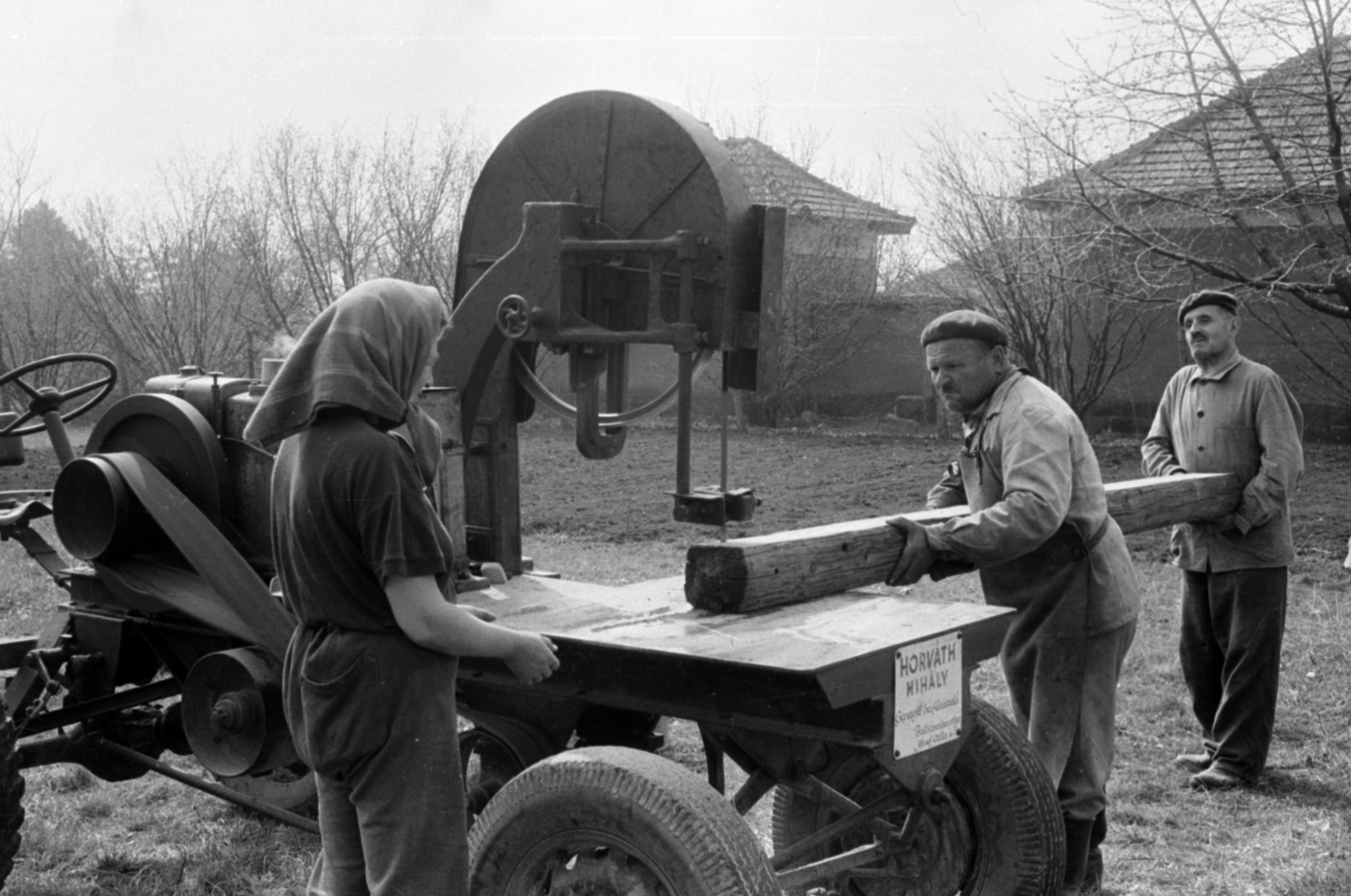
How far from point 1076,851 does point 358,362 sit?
278cm

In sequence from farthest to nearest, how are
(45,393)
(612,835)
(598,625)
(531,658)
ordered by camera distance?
(45,393) → (598,625) → (612,835) → (531,658)

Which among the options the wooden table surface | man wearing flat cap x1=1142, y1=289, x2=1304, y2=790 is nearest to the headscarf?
the wooden table surface

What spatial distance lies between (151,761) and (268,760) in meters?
0.83

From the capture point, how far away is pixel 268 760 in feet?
14.3

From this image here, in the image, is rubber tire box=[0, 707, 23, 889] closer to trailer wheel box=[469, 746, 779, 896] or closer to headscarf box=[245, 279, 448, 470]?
trailer wheel box=[469, 746, 779, 896]

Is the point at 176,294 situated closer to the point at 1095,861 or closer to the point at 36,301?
the point at 36,301

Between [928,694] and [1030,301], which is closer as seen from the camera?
[928,694]

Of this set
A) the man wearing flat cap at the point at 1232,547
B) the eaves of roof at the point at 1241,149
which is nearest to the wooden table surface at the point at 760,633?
the man wearing flat cap at the point at 1232,547

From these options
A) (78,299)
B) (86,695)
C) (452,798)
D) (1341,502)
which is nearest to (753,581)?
(452,798)

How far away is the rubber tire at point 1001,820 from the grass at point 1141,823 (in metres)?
0.90

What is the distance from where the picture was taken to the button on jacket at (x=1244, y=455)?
5.74 m

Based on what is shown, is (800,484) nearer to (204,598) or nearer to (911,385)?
(911,385)

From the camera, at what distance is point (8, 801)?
4363 millimetres

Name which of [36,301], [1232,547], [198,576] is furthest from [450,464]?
[36,301]
